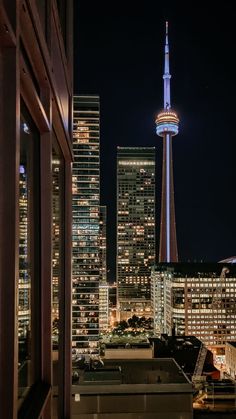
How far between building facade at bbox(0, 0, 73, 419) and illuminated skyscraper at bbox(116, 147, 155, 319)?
158 ft

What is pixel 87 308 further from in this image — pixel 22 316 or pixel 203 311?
pixel 22 316

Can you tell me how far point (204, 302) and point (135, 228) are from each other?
82.1 feet

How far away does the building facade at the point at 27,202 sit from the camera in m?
0.72

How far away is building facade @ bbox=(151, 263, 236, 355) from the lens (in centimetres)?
3142

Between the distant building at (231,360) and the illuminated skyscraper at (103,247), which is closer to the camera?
the distant building at (231,360)

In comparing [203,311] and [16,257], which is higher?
[16,257]

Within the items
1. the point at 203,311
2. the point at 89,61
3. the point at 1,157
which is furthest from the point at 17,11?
the point at 89,61

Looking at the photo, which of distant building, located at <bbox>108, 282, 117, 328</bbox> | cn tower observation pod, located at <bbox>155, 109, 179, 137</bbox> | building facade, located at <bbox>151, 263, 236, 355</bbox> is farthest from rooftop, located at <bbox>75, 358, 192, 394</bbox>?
distant building, located at <bbox>108, 282, 117, 328</bbox>

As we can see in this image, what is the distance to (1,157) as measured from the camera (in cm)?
72

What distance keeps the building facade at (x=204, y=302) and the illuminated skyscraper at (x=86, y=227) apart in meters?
5.65

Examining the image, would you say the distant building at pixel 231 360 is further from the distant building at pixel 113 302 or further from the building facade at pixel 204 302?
the distant building at pixel 113 302

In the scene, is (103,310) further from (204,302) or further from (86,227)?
(204,302)

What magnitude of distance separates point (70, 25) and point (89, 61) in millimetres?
45963

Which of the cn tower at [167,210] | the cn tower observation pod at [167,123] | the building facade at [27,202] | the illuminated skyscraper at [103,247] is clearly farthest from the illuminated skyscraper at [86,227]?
the building facade at [27,202]
